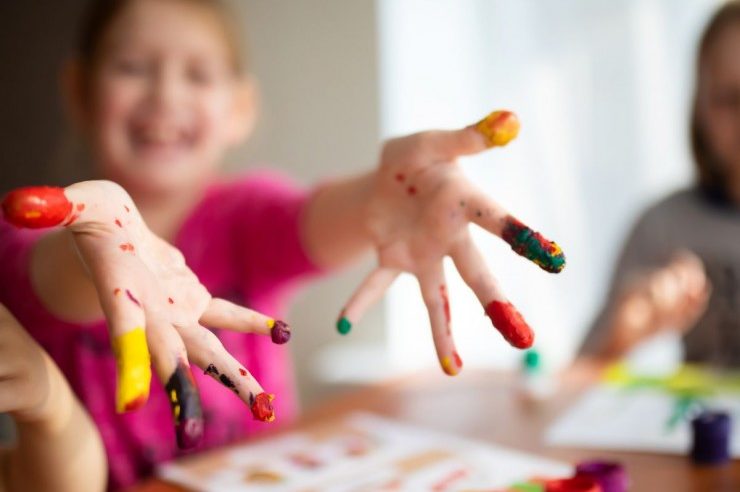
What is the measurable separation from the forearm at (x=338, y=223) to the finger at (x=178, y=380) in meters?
0.27

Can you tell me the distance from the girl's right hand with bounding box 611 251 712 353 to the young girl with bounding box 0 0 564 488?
19.9 inches

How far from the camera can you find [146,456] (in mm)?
750

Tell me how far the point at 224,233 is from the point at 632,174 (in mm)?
1088

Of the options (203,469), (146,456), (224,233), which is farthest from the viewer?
(224,233)

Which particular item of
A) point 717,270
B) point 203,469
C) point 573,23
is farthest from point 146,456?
point 573,23

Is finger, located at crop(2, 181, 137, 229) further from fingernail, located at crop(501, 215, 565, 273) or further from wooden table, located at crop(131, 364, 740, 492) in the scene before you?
wooden table, located at crop(131, 364, 740, 492)

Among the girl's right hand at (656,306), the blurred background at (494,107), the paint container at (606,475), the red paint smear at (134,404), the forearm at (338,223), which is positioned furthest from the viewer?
the blurred background at (494,107)

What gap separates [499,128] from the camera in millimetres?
381

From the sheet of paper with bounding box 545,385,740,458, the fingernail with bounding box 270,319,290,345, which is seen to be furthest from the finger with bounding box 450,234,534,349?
the sheet of paper with bounding box 545,385,740,458

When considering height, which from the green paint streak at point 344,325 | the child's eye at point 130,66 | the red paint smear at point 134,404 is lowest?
the green paint streak at point 344,325

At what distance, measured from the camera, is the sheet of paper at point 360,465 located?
0.54 meters

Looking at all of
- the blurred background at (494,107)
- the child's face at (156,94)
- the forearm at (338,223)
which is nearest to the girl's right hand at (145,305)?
the forearm at (338,223)

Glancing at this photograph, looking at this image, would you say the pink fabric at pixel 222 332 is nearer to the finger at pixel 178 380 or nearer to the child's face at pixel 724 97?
the finger at pixel 178 380

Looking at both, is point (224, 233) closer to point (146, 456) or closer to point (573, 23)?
point (146, 456)
